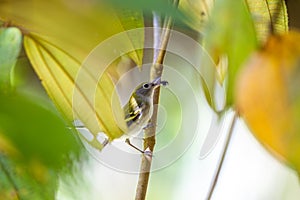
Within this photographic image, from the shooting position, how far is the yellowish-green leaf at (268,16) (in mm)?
329

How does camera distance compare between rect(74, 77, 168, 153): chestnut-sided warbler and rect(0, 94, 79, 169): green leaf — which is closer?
rect(0, 94, 79, 169): green leaf

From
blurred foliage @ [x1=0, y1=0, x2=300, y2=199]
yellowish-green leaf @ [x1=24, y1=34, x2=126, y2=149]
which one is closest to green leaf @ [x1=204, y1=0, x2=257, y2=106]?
blurred foliage @ [x1=0, y1=0, x2=300, y2=199]

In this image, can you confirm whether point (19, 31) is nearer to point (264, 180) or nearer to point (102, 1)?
point (102, 1)

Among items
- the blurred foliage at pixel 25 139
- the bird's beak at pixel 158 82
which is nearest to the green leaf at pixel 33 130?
the blurred foliage at pixel 25 139

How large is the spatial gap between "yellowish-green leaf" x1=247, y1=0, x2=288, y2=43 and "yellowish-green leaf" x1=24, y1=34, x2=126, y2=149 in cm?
13

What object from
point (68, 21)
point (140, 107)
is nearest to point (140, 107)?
point (140, 107)

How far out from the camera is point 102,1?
290 mm

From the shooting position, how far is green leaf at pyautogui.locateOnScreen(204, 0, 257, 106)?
0.27m

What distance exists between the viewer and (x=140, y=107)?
0.43 m

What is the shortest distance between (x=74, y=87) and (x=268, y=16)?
169 mm

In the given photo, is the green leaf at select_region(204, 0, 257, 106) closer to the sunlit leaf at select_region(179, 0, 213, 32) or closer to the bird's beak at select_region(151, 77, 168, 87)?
the sunlit leaf at select_region(179, 0, 213, 32)

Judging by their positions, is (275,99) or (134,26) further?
(134,26)

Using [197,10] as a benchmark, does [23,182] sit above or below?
below

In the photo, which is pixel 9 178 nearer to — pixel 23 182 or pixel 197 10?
pixel 23 182
